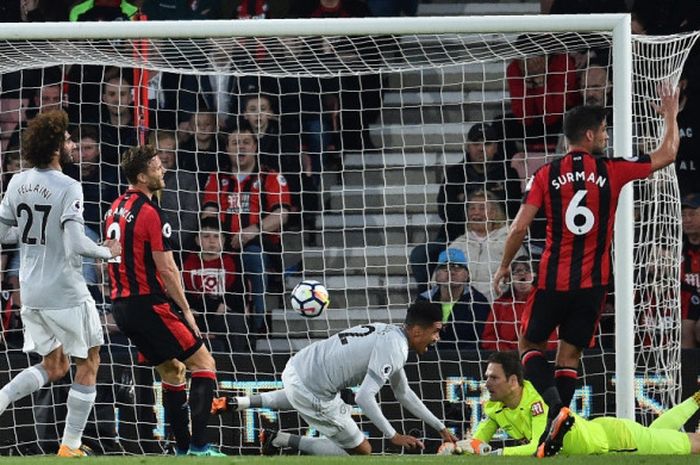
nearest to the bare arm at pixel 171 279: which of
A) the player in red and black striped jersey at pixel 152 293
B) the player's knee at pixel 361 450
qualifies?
the player in red and black striped jersey at pixel 152 293

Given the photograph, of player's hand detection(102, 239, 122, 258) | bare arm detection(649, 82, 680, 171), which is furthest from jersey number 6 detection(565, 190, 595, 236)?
player's hand detection(102, 239, 122, 258)

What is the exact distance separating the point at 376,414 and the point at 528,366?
982 mm

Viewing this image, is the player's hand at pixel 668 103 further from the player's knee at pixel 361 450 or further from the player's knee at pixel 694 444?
the player's knee at pixel 361 450

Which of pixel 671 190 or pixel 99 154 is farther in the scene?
pixel 99 154

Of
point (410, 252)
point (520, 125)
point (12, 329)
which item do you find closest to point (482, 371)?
point (410, 252)

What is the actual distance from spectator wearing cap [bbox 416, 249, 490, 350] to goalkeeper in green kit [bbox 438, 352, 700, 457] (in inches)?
76.5

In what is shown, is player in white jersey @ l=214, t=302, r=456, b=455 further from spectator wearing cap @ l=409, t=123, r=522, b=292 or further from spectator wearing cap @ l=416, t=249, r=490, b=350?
spectator wearing cap @ l=409, t=123, r=522, b=292

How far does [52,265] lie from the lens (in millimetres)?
9719

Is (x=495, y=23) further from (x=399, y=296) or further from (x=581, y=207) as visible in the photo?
(x=399, y=296)

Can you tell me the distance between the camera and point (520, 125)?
1309cm

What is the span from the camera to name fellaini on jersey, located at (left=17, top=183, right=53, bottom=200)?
9680 mm

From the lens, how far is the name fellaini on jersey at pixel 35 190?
9.68 meters

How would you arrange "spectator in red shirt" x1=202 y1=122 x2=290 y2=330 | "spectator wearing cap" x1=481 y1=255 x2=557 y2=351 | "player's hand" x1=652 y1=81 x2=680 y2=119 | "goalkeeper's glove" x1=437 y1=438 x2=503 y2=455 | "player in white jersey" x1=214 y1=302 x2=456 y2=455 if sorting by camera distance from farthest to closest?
"spectator in red shirt" x1=202 y1=122 x2=290 y2=330 → "spectator wearing cap" x1=481 y1=255 x2=557 y2=351 → "player's hand" x1=652 y1=81 x2=680 y2=119 → "player in white jersey" x1=214 y1=302 x2=456 y2=455 → "goalkeeper's glove" x1=437 y1=438 x2=503 y2=455

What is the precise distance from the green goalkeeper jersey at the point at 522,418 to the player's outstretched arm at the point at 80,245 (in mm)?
2419
